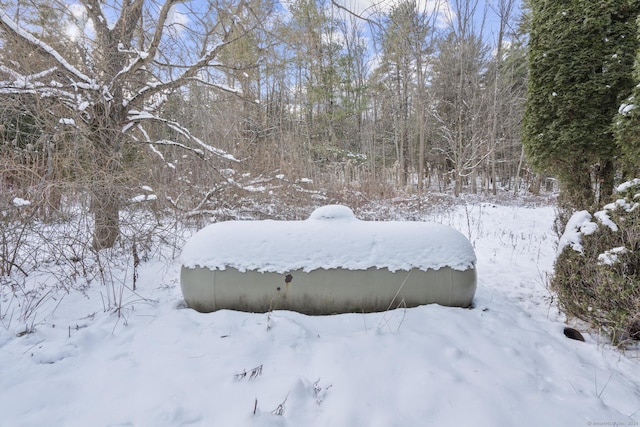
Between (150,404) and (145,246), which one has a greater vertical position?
(145,246)

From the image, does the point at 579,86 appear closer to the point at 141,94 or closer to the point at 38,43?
the point at 141,94

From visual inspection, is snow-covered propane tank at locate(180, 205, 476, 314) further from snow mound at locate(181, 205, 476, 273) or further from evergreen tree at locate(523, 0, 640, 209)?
evergreen tree at locate(523, 0, 640, 209)

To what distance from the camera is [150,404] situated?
1.60m

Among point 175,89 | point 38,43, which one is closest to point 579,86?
point 175,89

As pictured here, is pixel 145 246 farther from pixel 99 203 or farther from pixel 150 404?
pixel 150 404

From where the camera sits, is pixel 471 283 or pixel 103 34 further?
pixel 103 34

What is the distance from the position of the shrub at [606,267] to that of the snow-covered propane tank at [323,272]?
76cm

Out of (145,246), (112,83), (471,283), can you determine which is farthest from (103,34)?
(471,283)

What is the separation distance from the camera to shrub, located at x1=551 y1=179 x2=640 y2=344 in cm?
210

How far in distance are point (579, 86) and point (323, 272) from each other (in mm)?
4054

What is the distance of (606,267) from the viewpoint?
2186 mm

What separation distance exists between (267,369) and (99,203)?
9.29ft

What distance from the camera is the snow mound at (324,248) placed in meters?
2.62

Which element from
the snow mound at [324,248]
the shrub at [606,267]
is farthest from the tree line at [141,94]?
the shrub at [606,267]
